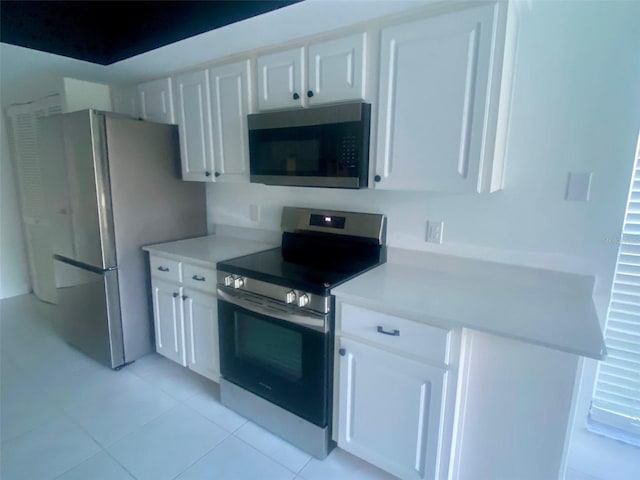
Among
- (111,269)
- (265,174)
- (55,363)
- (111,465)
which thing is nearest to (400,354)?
(265,174)

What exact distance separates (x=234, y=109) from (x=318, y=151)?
70 centimetres

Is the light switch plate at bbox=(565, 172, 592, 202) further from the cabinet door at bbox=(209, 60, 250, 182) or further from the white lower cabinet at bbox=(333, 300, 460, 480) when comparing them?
the cabinet door at bbox=(209, 60, 250, 182)

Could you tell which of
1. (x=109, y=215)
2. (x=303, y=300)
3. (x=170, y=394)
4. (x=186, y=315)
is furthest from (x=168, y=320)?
(x=303, y=300)

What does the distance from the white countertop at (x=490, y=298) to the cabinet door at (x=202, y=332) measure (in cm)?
94

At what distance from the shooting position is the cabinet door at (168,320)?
88.4 inches

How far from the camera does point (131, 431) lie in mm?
1887

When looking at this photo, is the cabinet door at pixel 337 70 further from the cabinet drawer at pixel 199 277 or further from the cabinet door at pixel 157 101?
the cabinet door at pixel 157 101

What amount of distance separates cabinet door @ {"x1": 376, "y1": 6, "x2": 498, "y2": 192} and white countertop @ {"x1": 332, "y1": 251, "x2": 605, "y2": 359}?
44 cm

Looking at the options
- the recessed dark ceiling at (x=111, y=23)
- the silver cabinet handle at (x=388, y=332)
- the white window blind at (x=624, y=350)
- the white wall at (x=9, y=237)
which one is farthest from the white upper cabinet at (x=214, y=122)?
the white wall at (x=9, y=237)

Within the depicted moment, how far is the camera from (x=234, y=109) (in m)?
2.08

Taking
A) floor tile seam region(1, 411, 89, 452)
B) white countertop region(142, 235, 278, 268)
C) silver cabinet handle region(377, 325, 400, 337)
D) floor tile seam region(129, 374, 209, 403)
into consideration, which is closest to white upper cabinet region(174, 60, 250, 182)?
white countertop region(142, 235, 278, 268)

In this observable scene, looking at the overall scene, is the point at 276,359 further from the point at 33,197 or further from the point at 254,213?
the point at 33,197

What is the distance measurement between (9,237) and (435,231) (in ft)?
15.0

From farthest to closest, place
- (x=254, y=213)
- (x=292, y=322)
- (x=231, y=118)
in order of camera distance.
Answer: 1. (x=254, y=213)
2. (x=231, y=118)
3. (x=292, y=322)
